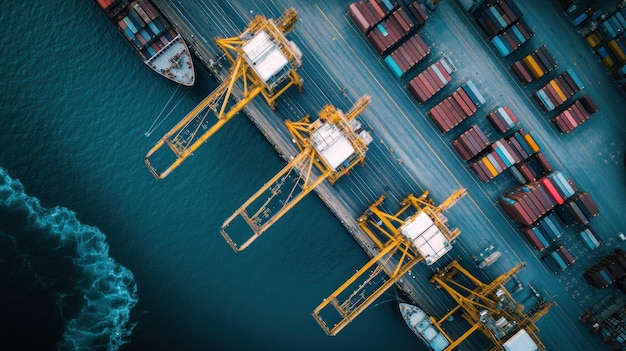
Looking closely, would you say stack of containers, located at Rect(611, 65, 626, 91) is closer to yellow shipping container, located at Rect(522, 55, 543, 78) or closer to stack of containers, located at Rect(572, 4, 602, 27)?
stack of containers, located at Rect(572, 4, 602, 27)

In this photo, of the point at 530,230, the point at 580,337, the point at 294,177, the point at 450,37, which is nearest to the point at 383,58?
the point at 450,37

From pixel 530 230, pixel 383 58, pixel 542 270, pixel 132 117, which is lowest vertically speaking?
pixel 542 270

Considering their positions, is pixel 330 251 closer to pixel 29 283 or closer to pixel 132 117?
pixel 132 117

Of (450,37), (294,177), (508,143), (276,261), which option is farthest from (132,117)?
(508,143)

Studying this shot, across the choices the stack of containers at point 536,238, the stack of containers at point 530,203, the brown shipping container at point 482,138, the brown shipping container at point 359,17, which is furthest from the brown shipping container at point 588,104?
the brown shipping container at point 359,17

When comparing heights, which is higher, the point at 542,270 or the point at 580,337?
the point at 542,270

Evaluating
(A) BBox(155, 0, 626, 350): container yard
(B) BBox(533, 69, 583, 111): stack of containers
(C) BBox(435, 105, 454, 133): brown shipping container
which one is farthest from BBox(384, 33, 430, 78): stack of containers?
(B) BBox(533, 69, 583, 111): stack of containers
